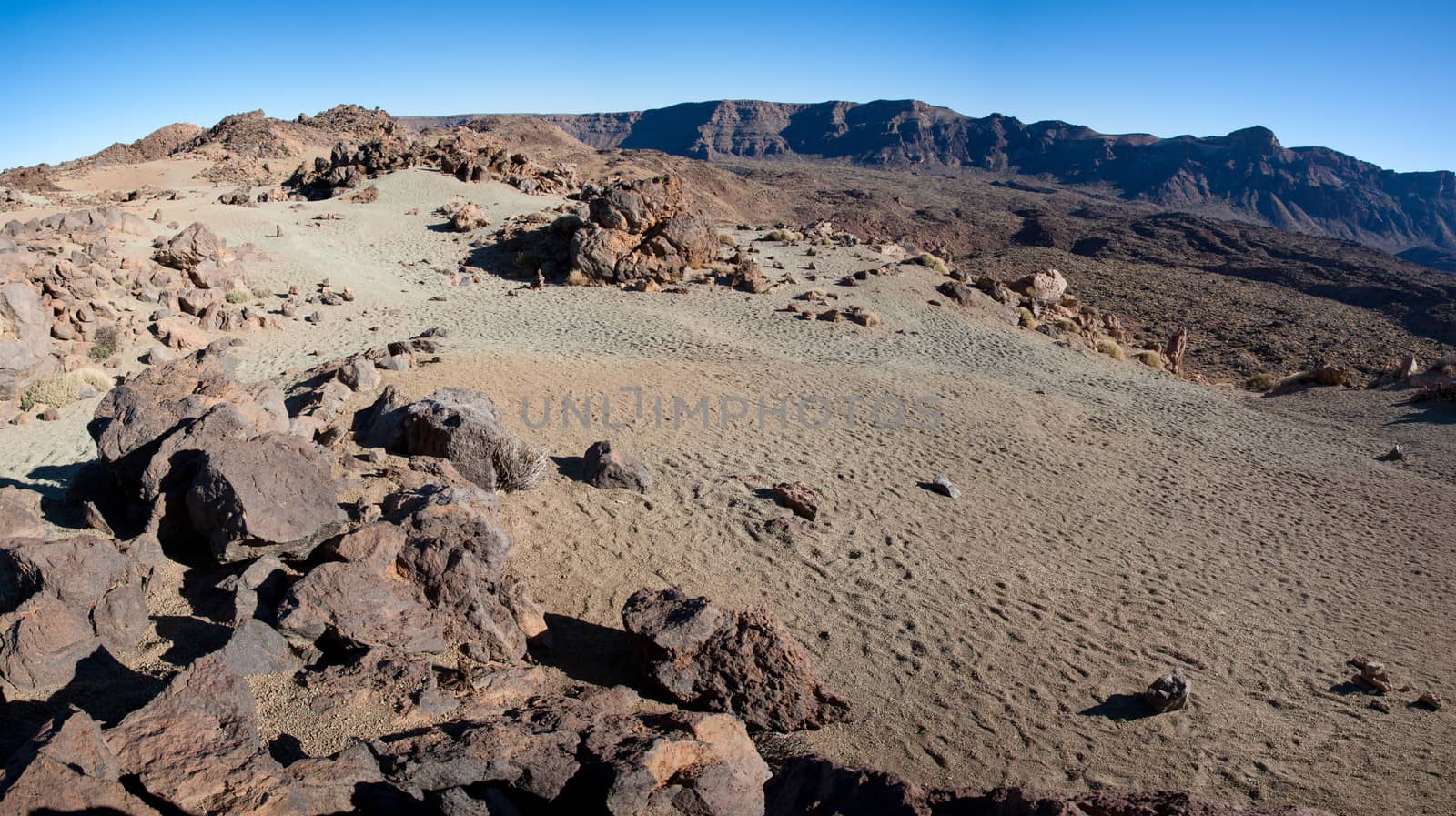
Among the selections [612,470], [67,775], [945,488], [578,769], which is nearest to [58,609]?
[67,775]

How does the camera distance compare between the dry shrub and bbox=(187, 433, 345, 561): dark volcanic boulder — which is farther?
the dry shrub

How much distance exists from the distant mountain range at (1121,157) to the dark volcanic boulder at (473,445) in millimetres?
98936

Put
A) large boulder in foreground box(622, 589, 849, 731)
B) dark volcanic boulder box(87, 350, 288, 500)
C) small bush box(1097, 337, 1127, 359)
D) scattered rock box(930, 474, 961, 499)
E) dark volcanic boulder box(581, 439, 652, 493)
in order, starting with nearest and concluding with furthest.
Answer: large boulder in foreground box(622, 589, 849, 731), dark volcanic boulder box(87, 350, 288, 500), dark volcanic boulder box(581, 439, 652, 493), scattered rock box(930, 474, 961, 499), small bush box(1097, 337, 1127, 359)

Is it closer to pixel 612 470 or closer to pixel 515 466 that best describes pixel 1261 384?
pixel 612 470

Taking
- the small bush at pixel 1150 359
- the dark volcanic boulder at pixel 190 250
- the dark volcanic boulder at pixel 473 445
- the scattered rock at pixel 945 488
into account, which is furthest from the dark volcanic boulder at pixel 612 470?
the small bush at pixel 1150 359

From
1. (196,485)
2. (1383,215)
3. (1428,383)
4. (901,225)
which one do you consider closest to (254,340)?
(196,485)

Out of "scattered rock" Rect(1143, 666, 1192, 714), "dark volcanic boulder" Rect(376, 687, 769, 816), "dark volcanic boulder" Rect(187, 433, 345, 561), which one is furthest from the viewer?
"scattered rock" Rect(1143, 666, 1192, 714)

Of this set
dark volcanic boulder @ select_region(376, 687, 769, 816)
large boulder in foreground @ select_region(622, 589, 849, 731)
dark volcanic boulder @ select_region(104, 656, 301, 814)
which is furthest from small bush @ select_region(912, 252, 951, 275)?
dark volcanic boulder @ select_region(104, 656, 301, 814)

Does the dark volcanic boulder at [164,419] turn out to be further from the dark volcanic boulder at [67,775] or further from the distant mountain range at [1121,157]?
the distant mountain range at [1121,157]

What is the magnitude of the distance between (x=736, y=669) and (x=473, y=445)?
3965 mm

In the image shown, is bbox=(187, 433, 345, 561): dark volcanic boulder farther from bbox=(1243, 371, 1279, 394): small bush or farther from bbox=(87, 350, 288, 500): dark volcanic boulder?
bbox=(1243, 371, 1279, 394): small bush

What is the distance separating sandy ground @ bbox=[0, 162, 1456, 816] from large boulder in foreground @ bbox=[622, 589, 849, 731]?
0.26 m

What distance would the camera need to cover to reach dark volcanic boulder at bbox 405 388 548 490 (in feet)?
25.2

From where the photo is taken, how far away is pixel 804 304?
748 inches
